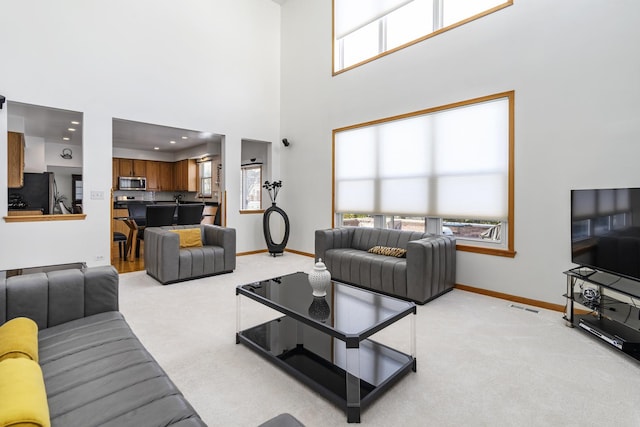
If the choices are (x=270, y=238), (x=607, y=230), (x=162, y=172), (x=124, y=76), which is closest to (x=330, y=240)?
(x=270, y=238)

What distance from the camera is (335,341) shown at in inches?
93.4

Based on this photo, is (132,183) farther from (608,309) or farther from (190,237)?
(608,309)

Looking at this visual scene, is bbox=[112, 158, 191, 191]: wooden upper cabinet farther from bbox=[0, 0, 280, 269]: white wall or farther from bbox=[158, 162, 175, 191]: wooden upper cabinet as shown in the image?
bbox=[0, 0, 280, 269]: white wall

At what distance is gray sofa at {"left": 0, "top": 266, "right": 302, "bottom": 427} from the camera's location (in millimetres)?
1053

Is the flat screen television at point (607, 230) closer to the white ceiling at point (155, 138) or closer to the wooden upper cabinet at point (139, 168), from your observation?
the white ceiling at point (155, 138)

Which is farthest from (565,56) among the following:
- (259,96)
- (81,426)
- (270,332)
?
(259,96)

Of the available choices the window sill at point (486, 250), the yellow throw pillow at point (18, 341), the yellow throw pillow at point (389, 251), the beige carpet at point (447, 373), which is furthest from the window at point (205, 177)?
the yellow throw pillow at point (18, 341)

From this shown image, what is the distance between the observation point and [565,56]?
3.21m

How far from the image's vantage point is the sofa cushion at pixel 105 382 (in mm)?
1043

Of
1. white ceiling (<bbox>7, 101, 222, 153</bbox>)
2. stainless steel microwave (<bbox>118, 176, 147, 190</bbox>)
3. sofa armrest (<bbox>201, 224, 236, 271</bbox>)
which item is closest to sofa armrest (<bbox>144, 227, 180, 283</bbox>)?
sofa armrest (<bbox>201, 224, 236, 271</bbox>)

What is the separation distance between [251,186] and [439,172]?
5662 millimetres

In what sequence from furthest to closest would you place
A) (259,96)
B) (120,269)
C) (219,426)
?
(259,96)
(120,269)
(219,426)

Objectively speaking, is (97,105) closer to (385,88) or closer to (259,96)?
(259,96)

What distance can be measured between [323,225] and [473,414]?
429cm
